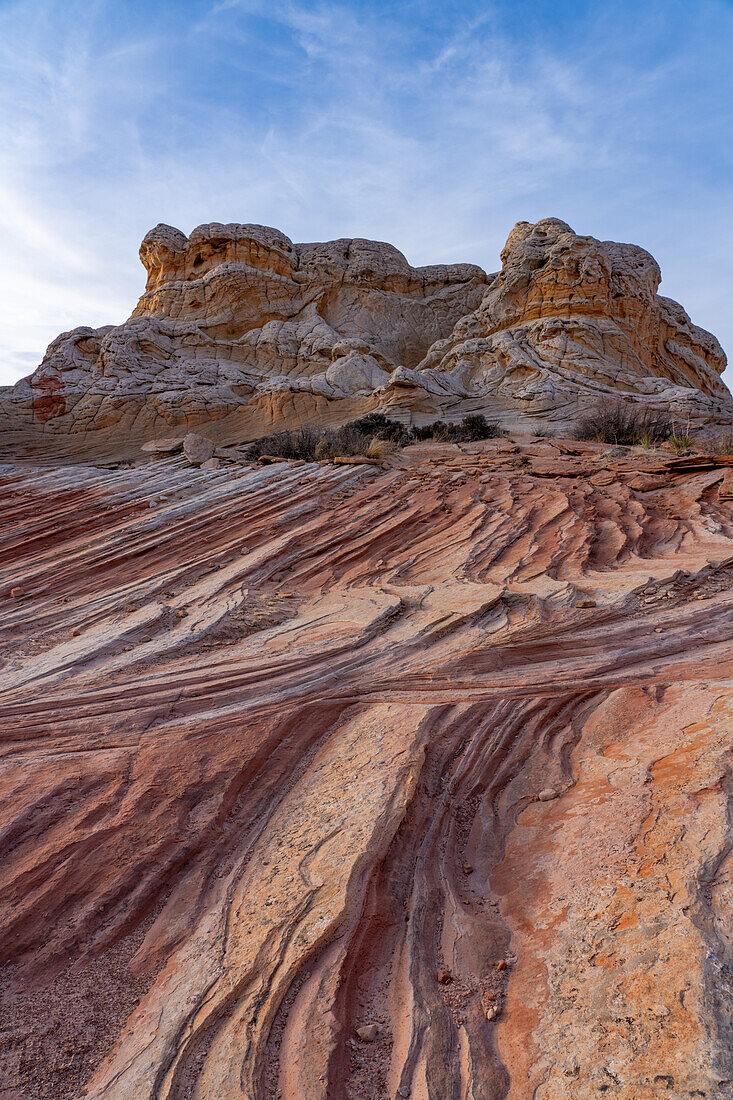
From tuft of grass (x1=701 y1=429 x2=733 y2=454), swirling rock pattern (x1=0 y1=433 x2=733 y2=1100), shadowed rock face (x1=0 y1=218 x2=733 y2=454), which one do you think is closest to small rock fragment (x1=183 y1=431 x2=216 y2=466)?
swirling rock pattern (x1=0 y1=433 x2=733 y2=1100)

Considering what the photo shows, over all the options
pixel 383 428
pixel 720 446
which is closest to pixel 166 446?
pixel 383 428

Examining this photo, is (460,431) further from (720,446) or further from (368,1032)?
(368,1032)

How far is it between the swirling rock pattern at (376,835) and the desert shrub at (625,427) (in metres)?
9.15

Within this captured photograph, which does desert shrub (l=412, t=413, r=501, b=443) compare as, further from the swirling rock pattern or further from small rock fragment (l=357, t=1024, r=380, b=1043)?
small rock fragment (l=357, t=1024, r=380, b=1043)

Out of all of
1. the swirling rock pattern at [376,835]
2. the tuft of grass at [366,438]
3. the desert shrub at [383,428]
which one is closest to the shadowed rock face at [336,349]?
the desert shrub at [383,428]

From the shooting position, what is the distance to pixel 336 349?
2219 cm

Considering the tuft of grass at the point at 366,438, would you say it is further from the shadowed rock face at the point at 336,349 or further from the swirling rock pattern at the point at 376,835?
the swirling rock pattern at the point at 376,835

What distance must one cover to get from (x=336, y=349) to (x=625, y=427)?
11.7 meters

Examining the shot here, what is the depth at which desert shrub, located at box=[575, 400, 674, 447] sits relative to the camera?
14.1 metres

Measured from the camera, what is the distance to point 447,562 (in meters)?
5.93

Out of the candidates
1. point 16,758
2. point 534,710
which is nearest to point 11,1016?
point 16,758

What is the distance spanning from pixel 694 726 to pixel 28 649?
178 inches

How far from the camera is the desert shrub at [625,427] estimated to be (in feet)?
46.1

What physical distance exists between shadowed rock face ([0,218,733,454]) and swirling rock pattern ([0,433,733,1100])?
45.0 feet
